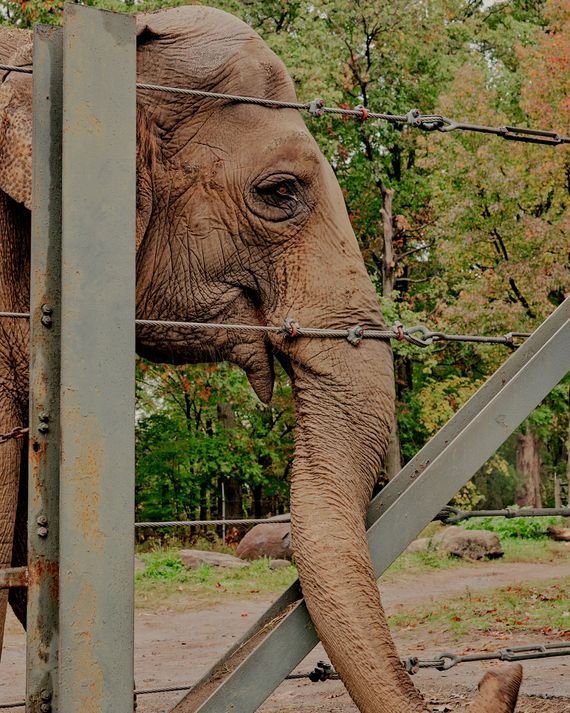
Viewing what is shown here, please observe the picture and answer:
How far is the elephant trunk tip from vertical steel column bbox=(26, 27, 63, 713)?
2.96ft

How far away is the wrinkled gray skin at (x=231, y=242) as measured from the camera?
2.96 meters

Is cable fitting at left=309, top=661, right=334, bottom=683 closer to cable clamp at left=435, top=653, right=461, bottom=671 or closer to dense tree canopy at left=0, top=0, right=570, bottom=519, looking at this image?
cable clamp at left=435, top=653, right=461, bottom=671

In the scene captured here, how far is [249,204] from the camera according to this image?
3.24 meters

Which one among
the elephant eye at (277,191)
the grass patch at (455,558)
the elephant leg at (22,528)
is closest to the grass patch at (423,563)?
the grass patch at (455,558)

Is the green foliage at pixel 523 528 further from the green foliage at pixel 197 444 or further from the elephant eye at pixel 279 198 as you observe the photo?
the elephant eye at pixel 279 198

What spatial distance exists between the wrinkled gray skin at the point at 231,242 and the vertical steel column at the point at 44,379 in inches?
32.0

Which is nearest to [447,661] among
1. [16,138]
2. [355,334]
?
[355,334]

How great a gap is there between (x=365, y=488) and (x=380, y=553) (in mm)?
248

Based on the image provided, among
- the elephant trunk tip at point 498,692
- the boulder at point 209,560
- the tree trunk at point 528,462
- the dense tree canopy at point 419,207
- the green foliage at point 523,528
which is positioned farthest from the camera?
the tree trunk at point 528,462

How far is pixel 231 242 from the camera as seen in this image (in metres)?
3.28

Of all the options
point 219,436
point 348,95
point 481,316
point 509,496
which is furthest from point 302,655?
point 509,496

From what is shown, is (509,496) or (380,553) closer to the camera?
(380,553)

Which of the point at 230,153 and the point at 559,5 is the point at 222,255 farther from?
the point at 559,5

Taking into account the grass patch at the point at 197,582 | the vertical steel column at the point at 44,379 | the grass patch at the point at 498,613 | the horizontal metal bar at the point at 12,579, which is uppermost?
the vertical steel column at the point at 44,379
